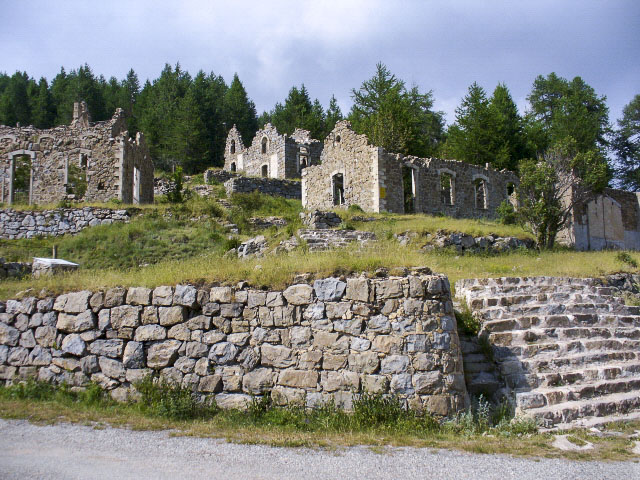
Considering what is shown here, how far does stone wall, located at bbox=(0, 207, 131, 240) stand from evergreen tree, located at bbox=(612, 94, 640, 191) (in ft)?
134

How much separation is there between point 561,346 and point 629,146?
42282 millimetres

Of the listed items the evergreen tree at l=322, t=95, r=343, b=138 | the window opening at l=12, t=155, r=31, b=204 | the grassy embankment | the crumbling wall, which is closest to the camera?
the grassy embankment

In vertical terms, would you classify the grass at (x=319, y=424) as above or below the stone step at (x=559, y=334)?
below

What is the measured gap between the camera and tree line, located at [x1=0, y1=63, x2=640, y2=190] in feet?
114

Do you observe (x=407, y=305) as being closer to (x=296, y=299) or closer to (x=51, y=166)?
(x=296, y=299)

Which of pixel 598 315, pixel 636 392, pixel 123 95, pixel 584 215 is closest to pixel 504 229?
pixel 584 215

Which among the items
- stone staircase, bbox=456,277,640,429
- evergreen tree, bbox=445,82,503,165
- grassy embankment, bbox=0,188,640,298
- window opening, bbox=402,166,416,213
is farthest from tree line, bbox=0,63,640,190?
stone staircase, bbox=456,277,640,429

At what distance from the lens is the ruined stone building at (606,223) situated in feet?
72.3

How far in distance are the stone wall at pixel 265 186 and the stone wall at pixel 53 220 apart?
8500 mm

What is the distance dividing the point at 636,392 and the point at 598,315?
7.26 feet

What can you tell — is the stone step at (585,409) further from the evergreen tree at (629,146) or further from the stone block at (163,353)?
the evergreen tree at (629,146)

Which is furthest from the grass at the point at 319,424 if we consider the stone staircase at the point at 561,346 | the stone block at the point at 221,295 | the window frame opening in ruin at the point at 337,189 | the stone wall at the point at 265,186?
the stone wall at the point at 265,186

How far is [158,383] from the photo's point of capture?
6789 millimetres

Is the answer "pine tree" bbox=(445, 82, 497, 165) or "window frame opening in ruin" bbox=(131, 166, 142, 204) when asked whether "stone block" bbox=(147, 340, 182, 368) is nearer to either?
"window frame opening in ruin" bbox=(131, 166, 142, 204)
